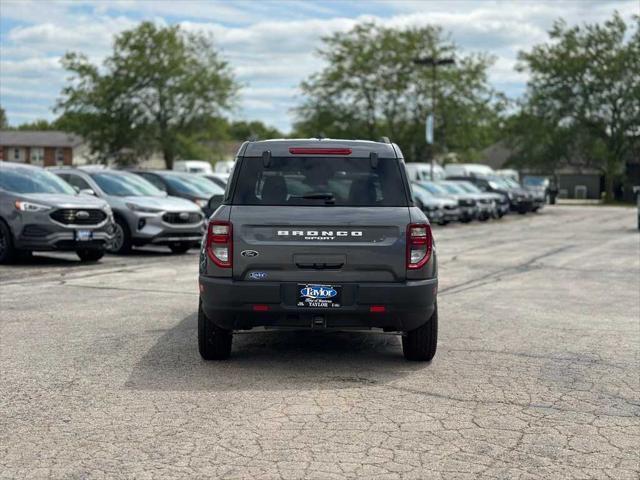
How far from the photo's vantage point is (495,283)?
46.7ft

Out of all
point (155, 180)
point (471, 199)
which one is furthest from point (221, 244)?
point (471, 199)

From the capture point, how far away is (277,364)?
25.2 ft

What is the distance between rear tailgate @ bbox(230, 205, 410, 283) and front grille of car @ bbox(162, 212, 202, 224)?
38.8 feet

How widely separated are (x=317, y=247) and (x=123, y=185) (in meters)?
13.5

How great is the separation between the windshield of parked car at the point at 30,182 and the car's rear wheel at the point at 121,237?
1.72 meters

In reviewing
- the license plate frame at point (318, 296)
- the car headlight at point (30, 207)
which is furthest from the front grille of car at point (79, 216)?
the license plate frame at point (318, 296)

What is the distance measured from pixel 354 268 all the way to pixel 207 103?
64.9 meters

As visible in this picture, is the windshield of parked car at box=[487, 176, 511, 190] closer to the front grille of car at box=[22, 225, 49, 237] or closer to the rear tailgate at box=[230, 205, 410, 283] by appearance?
the front grille of car at box=[22, 225, 49, 237]

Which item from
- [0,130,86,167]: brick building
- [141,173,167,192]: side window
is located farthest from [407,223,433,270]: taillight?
[0,130,86,167]: brick building

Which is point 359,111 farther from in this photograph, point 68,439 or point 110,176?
point 68,439

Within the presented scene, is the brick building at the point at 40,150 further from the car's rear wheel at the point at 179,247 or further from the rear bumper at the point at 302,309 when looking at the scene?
the rear bumper at the point at 302,309

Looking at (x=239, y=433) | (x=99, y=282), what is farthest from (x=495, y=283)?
(x=239, y=433)

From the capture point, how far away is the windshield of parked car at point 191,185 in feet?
76.6

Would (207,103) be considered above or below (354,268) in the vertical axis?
above
